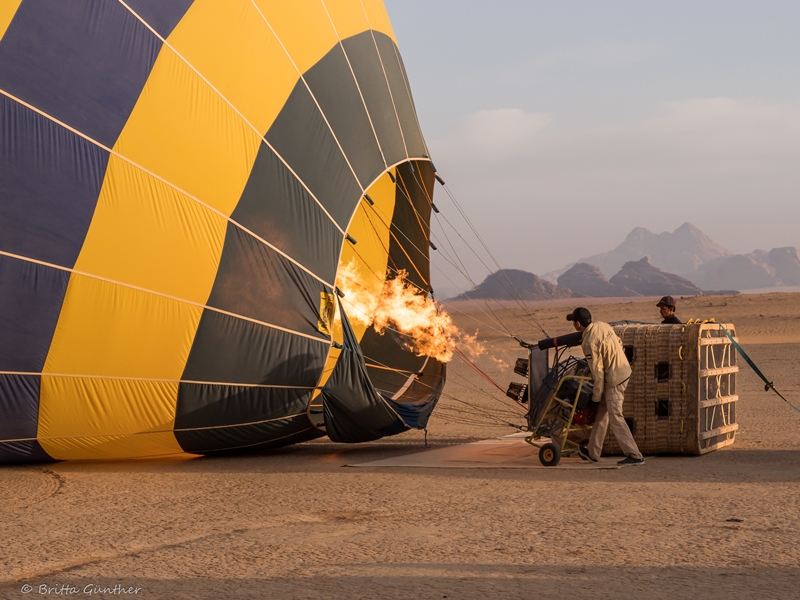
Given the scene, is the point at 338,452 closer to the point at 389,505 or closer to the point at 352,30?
the point at 389,505

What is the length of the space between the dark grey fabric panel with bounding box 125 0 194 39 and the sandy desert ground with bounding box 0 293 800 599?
352 cm

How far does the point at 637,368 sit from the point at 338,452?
295cm

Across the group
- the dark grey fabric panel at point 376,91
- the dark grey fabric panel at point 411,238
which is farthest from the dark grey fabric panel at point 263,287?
the dark grey fabric panel at point 411,238

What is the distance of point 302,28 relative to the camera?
794cm

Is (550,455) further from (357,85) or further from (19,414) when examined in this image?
(19,414)

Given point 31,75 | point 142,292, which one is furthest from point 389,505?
point 31,75

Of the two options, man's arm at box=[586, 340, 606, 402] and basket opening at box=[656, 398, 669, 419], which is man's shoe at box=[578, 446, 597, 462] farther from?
basket opening at box=[656, 398, 669, 419]

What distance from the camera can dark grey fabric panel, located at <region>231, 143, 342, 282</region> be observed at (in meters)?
7.21

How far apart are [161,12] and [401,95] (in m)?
3.21

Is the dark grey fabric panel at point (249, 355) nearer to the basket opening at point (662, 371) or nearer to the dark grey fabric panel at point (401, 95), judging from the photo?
the dark grey fabric panel at point (401, 95)

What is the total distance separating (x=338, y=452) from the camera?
8711mm

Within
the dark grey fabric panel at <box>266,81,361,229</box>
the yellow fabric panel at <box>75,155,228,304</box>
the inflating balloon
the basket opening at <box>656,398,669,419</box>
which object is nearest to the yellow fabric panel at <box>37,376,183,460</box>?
the inflating balloon

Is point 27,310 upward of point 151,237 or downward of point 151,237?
downward

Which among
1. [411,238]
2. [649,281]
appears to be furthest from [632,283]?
[411,238]
